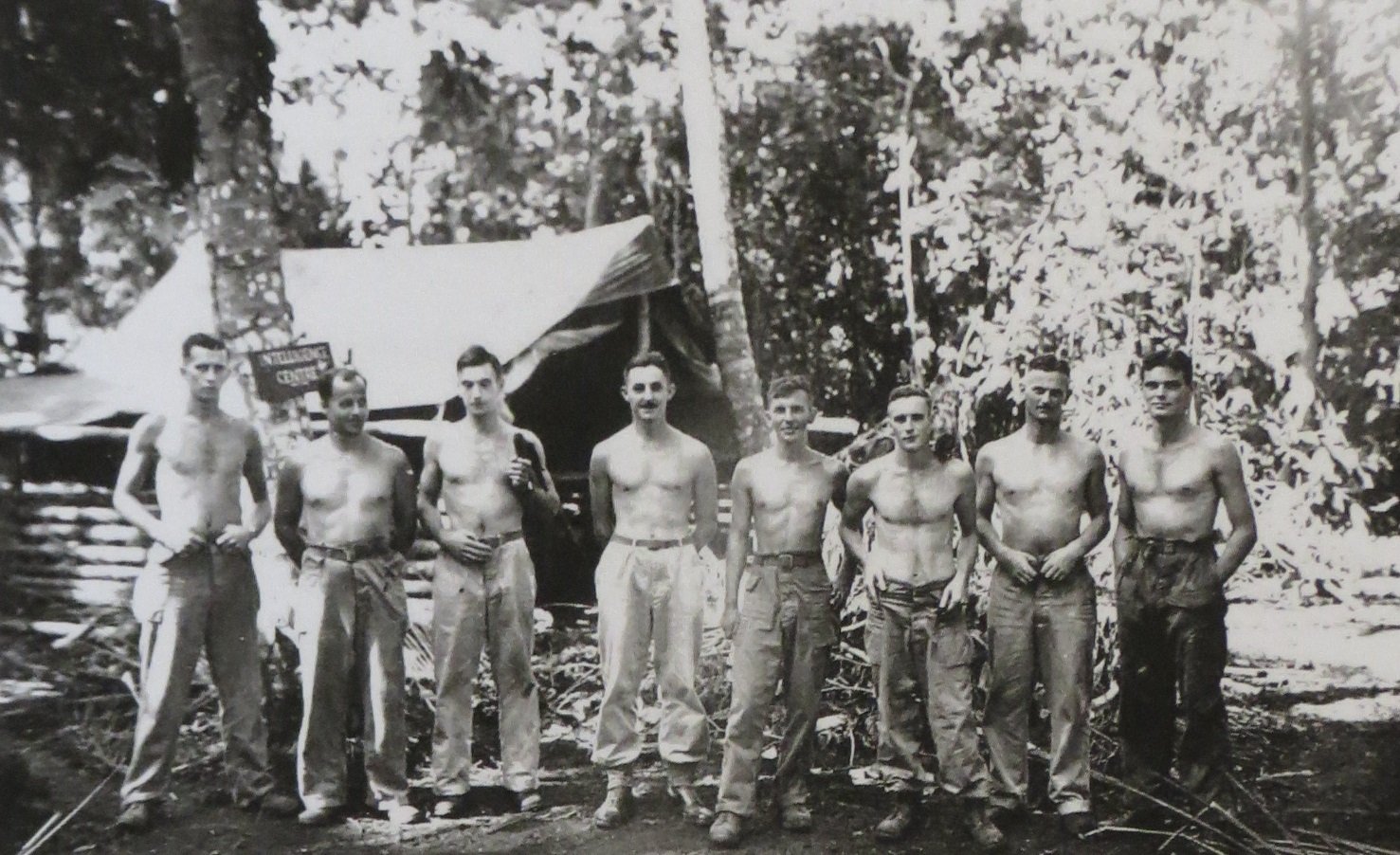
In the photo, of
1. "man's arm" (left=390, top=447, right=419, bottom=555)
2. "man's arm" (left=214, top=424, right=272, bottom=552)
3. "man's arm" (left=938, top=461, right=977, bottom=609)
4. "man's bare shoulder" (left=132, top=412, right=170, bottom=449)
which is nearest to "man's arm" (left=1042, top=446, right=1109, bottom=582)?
"man's arm" (left=938, top=461, right=977, bottom=609)

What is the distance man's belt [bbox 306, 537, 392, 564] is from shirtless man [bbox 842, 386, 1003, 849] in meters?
1.47

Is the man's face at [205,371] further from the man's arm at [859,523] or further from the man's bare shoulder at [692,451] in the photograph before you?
the man's arm at [859,523]

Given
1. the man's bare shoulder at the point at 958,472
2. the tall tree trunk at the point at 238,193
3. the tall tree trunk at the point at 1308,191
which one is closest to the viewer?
the man's bare shoulder at the point at 958,472

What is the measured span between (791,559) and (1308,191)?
7.15 feet

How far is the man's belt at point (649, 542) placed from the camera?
10.3 feet

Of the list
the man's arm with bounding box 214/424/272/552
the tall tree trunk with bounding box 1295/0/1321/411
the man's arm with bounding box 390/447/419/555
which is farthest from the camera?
the tall tree trunk with bounding box 1295/0/1321/411

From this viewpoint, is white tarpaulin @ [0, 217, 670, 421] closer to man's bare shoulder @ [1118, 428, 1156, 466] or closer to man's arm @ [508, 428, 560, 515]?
man's arm @ [508, 428, 560, 515]

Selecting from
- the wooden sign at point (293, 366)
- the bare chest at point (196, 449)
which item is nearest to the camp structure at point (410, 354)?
the wooden sign at point (293, 366)

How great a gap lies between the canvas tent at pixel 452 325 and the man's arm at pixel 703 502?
1240 mm

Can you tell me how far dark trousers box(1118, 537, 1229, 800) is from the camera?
2.92 m

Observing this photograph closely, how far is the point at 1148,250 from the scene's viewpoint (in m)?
3.85

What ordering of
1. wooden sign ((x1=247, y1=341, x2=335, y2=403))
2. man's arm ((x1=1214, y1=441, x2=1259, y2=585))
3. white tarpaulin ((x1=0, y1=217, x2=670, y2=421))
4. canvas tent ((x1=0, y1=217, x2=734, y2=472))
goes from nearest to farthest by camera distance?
man's arm ((x1=1214, y1=441, x2=1259, y2=585)) < wooden sign ((x1=247, y1=341, x2=335, y2=403)) < canvas tent ((x1=0, y1=217, x2=734, y2=472)) < white tarpaulin ((x1=0, y1=217, x2=670, y2=421))

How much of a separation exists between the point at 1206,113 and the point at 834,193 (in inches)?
Result: 62.7

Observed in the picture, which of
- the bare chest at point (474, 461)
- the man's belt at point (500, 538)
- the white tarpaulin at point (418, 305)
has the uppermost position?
the white tarpaulin at point (418, 305)
